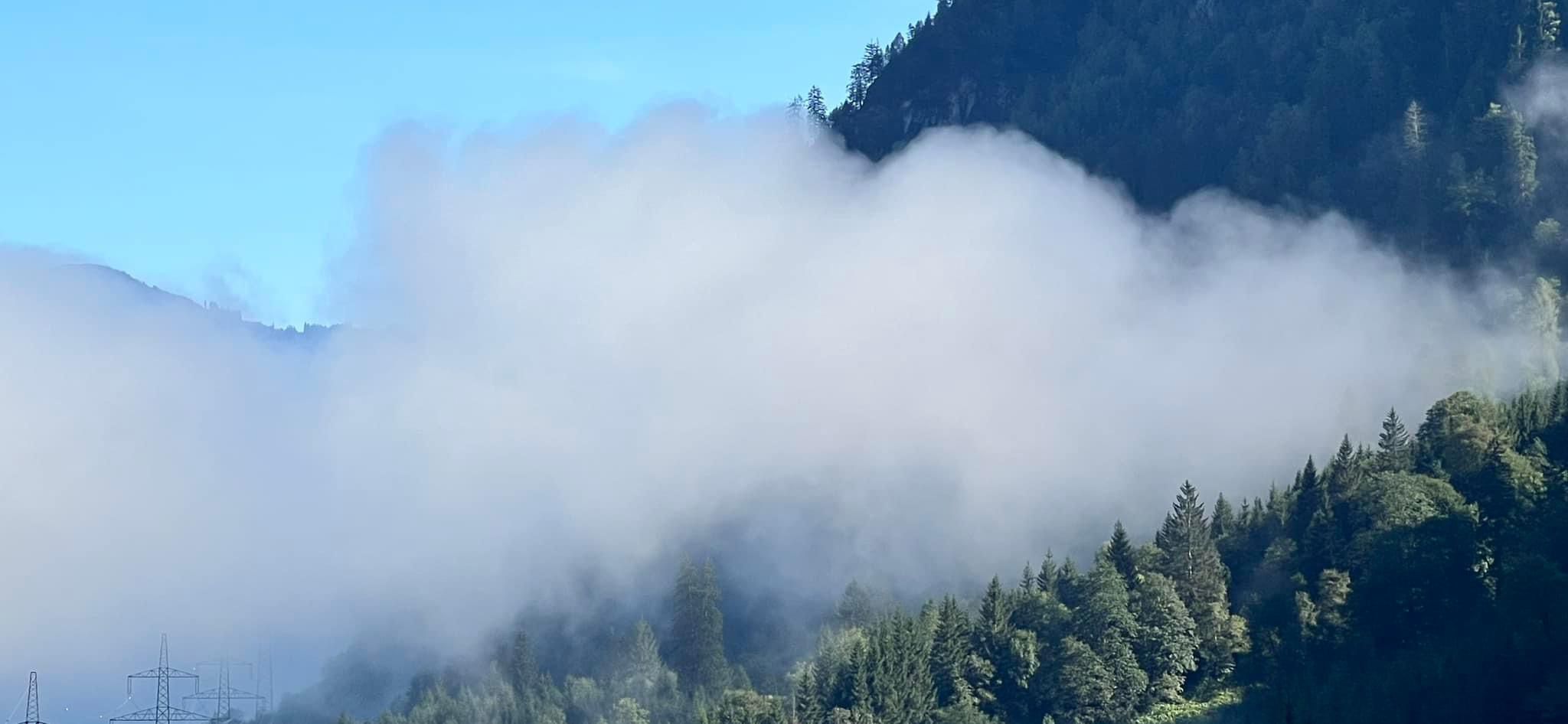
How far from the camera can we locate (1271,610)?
179m

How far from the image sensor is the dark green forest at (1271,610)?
16700cm

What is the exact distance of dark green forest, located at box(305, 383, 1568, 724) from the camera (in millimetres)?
167000

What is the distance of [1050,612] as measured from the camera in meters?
187

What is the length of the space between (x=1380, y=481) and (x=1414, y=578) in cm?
1371

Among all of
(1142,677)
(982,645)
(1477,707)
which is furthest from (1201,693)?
(1477,707)

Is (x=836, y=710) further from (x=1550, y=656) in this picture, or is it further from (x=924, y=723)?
(x=1550, y=656)

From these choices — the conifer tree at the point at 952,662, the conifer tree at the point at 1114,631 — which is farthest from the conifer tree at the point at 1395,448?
the conifer tree at the point at 952,662

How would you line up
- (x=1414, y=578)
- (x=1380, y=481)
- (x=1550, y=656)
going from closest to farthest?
(x=1550, y=656)
(x=1414, y=578)
(x=1380, y=481)

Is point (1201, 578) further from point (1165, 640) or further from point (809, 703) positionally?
point (809, 703)

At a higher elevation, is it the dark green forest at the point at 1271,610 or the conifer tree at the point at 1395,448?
the conifer tree at the point at 1395,448

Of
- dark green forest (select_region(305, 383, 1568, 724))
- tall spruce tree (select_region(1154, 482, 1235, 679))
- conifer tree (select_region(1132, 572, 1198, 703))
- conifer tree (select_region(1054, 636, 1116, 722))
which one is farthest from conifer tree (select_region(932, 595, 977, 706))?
tall spruce tree (select_region(1154, 482, 1235, 679))

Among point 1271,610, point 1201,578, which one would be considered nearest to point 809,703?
point 1201,578

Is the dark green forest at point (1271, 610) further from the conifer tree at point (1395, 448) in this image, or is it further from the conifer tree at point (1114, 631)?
the conifer tree at point (1395, 448)

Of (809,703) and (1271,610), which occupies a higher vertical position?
(1271,610)
